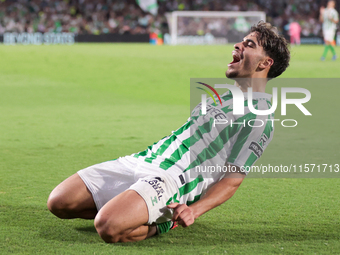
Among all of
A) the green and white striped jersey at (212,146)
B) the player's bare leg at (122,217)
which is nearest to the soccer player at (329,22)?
the green and white striped jersey at (212,146)

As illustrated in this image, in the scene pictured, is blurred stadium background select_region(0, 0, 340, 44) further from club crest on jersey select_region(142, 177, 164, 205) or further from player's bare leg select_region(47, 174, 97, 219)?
club crest on jersey select_region(142, 177, 164, 205)

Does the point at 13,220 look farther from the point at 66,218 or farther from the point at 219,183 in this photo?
the point at 219,183

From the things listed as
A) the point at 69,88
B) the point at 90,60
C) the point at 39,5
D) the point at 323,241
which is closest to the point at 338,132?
the point at 323,241

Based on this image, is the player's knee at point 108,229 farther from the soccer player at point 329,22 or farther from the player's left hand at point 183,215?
the soccer player at point 329,22

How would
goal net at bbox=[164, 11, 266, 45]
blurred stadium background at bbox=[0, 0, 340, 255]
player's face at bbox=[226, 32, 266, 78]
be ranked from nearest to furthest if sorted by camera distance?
blurred stadium background at bbox=[0, 0, 340, 255], player's face at bbox=[226, 32, 266, 78], goal net at bbox=[164, 11, 266, 45]

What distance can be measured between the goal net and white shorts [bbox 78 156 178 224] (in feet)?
98.3

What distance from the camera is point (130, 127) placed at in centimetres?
764

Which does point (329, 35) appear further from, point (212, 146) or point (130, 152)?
point (212, 146)

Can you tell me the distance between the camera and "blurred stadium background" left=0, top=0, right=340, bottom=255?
10.5ft

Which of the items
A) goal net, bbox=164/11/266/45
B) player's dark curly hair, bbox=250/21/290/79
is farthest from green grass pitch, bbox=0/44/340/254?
goal net, bbox=164/11/266/45

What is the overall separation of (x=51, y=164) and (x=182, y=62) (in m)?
12.7

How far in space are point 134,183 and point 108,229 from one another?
404mm

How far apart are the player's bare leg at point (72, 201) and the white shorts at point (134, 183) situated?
1.8 inches

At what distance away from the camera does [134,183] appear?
328 cm
